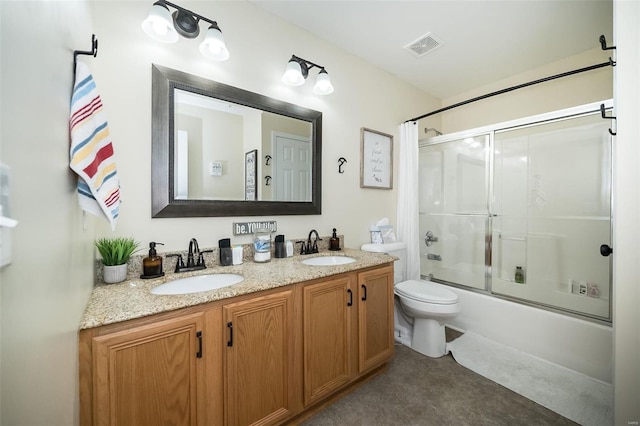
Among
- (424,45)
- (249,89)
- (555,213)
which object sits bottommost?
(555,213)

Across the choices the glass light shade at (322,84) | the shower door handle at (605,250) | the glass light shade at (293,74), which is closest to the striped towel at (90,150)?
the glass light shade at (293,74)

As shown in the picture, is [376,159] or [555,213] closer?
[555,213]

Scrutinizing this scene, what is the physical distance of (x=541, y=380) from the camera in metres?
1.78

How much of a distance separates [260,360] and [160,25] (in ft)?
5.79

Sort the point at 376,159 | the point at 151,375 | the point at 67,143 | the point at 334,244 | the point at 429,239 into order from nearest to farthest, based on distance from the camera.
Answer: the point at 67,143, the point at 151,375, the point at 334,244, the point at 376,159, the point at 429,239

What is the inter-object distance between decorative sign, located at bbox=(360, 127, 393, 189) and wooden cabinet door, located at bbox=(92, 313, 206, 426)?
73.6 inches

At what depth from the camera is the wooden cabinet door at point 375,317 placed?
1633 millimetres

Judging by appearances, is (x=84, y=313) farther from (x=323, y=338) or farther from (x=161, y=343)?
(x=323, y=338)

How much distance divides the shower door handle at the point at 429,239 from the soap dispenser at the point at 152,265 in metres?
2.71

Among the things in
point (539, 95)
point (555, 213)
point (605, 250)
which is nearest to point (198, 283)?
point (605, 250)

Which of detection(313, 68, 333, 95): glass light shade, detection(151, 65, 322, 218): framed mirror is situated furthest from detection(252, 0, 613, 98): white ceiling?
detection(151, 65, 322, 218): framed mirror

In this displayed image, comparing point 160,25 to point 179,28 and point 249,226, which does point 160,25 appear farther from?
point 249,226

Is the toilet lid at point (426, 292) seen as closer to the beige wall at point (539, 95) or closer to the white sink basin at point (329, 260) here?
the white sink basin at point (329, 260)

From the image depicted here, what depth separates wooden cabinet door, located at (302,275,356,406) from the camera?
1.37m
